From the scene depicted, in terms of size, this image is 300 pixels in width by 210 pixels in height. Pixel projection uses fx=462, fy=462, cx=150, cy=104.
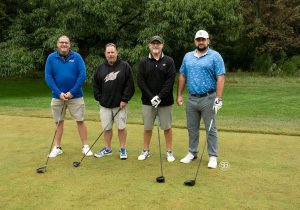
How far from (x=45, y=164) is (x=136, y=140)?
1.93m

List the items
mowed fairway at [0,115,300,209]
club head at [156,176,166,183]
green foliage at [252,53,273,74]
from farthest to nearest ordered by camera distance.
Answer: green foliage at [252,53,273,74] → club head at [156,176,166,183] → mowed fairway at [0,115,300,209]

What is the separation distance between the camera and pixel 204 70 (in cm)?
566

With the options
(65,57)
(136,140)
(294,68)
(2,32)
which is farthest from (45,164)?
(294,68)

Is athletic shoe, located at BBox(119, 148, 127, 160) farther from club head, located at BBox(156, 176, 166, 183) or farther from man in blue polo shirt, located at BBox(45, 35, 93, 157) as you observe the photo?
club head, located at BBox(156, 176, 166, 183)

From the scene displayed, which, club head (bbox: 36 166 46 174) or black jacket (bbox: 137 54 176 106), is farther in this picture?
black jacket (bbox: 137 54 176 106)

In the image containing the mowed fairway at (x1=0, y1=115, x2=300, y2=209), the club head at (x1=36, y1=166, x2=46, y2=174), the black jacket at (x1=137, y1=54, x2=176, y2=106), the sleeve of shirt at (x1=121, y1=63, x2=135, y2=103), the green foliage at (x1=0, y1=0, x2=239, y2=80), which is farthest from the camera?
the green foliage at (x1=0, y1=0, x2=239, y2=80)

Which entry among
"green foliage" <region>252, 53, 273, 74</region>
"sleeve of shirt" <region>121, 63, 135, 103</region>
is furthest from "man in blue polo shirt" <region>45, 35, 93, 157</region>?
"green foliage" <region>252, 53, 273, 74</region>

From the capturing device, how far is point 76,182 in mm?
4910

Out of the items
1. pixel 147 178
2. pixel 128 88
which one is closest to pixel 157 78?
pixel 128 88

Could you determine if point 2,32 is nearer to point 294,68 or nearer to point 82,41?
point 82,41

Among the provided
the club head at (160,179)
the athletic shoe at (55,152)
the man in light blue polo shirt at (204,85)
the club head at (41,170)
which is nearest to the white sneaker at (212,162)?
the man in light blue polo shirt at (204,85)

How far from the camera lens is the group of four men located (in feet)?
18.7

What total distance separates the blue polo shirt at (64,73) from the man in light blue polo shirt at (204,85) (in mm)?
1423

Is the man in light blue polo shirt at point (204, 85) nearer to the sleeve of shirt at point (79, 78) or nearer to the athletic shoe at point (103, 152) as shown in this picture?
the athletic shoe at point (103, 152)
